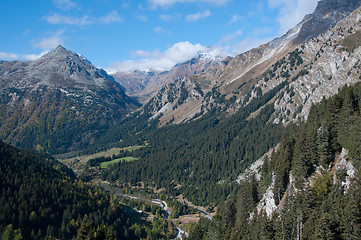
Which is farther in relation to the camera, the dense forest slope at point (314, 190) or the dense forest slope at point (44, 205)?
the dense forest slope at point (44, 205)

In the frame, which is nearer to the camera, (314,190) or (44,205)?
(314,190)

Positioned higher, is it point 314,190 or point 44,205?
point 314,190

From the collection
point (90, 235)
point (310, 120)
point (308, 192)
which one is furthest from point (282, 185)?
point (90, 235)

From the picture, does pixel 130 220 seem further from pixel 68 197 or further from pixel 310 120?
pixel 310 120

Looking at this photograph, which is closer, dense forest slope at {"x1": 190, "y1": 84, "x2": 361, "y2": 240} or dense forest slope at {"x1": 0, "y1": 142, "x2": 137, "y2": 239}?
dense forest slope at {"x1": 190, "y1": 84, "x2": 361, "y2": 240}
